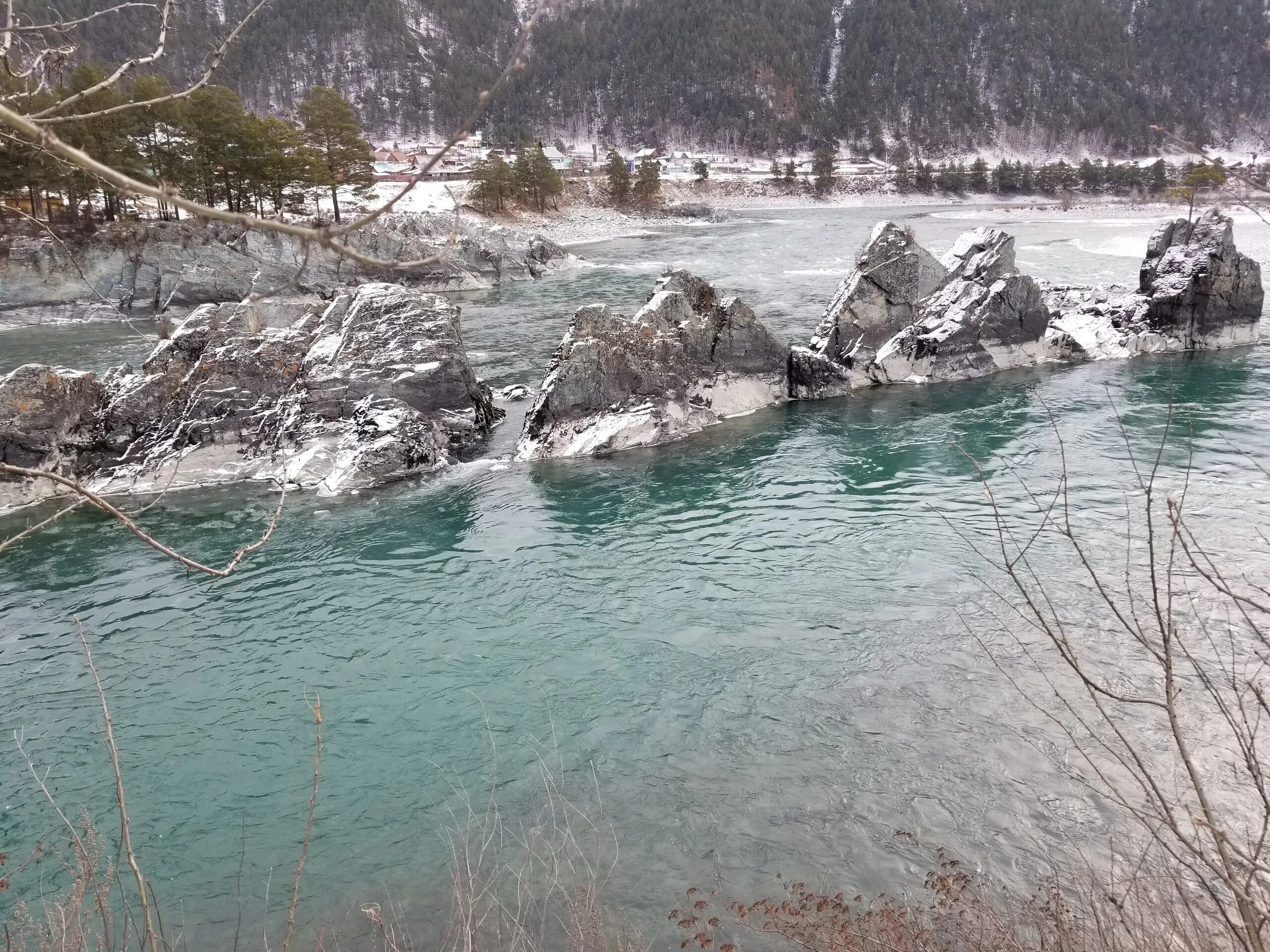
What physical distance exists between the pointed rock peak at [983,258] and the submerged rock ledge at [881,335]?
5cm

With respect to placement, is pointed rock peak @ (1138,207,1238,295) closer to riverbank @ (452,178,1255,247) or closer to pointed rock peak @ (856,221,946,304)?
pointed rock peak @ (856,221,946,304)

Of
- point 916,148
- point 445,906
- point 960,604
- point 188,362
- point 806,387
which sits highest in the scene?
point 916,148

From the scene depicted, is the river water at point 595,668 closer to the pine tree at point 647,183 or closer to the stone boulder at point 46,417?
the stone boulder at point 46,417

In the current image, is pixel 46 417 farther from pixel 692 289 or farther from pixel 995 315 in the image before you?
pixel 995 315

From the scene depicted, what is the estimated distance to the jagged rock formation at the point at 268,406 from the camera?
62.9 ft

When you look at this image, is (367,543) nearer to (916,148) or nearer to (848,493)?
(848,493)

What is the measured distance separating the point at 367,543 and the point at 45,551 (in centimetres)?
630

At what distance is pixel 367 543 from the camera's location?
1583 cm

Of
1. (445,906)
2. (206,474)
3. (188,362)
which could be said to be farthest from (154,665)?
(188,362)

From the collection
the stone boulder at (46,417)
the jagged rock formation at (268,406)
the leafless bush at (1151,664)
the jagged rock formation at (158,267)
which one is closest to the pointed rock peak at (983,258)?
the leafless bush at (1151,664)

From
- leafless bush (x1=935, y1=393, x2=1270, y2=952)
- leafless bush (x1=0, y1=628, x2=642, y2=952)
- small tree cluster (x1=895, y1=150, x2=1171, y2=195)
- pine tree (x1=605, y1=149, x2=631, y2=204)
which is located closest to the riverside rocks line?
leafless bush (x1=935, y1=393, x2=1270, y2=952)

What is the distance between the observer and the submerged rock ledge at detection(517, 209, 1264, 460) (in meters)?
21.2

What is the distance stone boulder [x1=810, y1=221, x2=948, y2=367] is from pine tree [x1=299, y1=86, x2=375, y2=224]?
41824mm

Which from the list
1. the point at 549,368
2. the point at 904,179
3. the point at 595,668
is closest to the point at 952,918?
the point at 595,668
